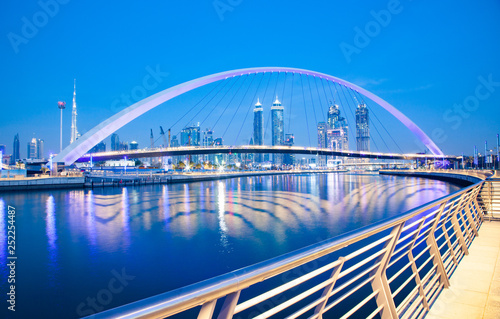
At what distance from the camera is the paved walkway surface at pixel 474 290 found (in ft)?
9.18

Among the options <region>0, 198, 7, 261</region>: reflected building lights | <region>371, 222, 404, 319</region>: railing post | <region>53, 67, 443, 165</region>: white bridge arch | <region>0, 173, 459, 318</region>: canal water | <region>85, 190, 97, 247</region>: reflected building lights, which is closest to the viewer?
<region>371, 222, 404, 319</region>: railing post

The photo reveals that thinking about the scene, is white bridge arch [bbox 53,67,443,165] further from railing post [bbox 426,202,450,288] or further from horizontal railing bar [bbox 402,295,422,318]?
horizontal railing bar [bbox 402,295,422,318]

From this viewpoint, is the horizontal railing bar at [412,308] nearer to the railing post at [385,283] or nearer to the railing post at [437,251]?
the railing post at [385,283]

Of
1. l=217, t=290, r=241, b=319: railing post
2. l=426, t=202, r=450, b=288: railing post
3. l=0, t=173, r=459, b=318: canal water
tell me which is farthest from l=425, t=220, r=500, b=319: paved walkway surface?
l=0, t=173, r=459, b=318: canal water

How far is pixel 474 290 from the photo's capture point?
10.8 ft

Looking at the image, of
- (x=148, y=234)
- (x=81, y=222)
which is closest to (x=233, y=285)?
(x=148, y=234)

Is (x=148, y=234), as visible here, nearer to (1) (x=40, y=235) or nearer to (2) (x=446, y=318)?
(1) (x=40, y=235)

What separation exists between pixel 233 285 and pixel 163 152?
58.0m

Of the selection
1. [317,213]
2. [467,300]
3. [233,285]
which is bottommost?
[317,213]

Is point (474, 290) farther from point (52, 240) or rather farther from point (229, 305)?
point (52, 240)

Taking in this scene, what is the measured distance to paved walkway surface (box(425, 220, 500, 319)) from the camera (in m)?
2.80


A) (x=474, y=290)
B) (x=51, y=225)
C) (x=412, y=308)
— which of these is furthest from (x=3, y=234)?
(x=474, y=290)

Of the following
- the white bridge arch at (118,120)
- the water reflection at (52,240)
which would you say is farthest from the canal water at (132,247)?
the white bridge arch at (118,120)

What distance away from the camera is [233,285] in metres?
1.05
